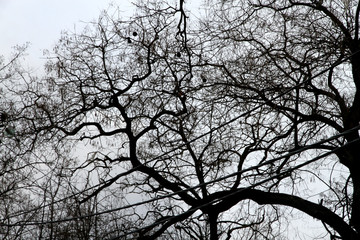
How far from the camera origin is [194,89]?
927 centimetres

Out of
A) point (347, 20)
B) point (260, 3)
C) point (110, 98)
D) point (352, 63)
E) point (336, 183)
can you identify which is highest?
point (260, 3)

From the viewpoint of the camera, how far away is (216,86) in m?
9.27

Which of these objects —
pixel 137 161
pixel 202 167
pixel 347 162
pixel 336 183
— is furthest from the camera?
pixel 202 167

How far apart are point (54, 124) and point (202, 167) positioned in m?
3.74

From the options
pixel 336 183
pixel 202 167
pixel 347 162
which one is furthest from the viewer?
pixel 202 167

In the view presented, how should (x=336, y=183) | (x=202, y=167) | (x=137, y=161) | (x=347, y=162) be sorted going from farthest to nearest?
(x=202, y=167) < (x=137, y=161) < (x=336, y=183) < (x=347, y=162)

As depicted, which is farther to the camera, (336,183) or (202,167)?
(202,167)

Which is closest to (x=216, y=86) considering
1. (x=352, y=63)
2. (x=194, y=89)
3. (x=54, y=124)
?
(x=194, y=89)

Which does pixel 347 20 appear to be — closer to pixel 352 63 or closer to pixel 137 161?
pixel 352 63

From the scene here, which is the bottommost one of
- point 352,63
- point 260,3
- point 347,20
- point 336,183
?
point 336,183

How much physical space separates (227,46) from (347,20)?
256 centimetres

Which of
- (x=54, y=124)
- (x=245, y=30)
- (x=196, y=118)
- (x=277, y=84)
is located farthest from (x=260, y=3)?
(x=54, y=124)

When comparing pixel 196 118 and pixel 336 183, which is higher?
pixel 196 118

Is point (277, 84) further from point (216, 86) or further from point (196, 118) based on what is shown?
point (196, 118)
